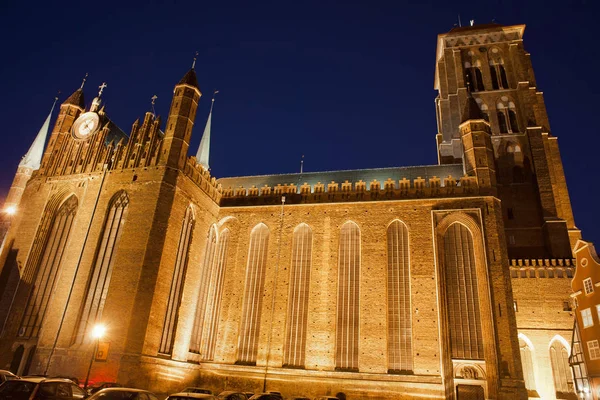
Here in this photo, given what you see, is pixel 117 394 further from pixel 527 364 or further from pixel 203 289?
pixel 527 364

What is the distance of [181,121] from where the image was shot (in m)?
31.1

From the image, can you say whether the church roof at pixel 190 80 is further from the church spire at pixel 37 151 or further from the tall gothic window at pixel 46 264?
the church spire at pixel 37 151

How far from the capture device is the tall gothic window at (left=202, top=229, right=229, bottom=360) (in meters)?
31.0

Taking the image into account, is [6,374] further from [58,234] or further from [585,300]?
[585,300]

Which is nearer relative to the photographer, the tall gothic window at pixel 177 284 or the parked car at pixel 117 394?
the parked car at pixel 117 394

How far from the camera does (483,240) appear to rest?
29531mm

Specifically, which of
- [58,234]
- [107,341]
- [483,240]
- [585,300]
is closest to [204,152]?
[58,234]

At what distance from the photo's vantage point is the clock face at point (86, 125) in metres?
33.2

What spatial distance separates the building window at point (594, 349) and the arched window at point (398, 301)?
10.6 metres

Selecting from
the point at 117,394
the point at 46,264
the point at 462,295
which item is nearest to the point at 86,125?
the point at 46,264

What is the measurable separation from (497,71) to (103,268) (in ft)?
146

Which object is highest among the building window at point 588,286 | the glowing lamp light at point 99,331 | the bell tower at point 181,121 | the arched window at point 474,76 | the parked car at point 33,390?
the arched window at point 474,76

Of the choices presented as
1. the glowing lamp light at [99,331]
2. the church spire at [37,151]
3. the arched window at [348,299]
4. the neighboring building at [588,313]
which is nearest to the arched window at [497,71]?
the neighboring building at [588,313]

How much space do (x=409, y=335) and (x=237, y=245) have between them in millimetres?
14434
